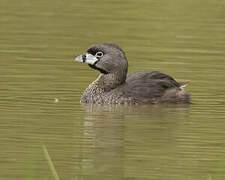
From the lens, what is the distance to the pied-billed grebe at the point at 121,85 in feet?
56.0

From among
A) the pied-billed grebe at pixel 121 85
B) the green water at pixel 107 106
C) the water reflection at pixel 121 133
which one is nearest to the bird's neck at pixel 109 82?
the pied-billed grebe at pixel 121 85

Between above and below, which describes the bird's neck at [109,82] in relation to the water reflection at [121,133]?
above

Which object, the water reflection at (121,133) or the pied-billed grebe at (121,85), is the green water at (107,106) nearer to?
the water reflection at (121,133)

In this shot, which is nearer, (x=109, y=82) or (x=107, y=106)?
(x=107, y=106)

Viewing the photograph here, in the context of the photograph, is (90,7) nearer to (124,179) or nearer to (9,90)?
(9,90)

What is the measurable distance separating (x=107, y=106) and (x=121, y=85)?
1.82ft

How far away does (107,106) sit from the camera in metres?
16.9

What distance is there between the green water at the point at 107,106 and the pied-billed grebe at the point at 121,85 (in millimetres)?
220

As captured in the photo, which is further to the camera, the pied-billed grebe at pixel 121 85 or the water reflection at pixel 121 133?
the pied-billed grebe at pixel 121 85

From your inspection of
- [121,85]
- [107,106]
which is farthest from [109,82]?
[107,106]

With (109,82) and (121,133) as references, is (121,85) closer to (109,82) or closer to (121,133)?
(109,82)

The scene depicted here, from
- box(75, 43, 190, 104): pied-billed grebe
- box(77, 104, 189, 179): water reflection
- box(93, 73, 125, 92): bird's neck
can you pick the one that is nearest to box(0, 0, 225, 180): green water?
box(77, 104, 189, 179): water reflection

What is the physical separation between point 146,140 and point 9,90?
384 cm

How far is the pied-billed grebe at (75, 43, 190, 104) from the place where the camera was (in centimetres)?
1706
